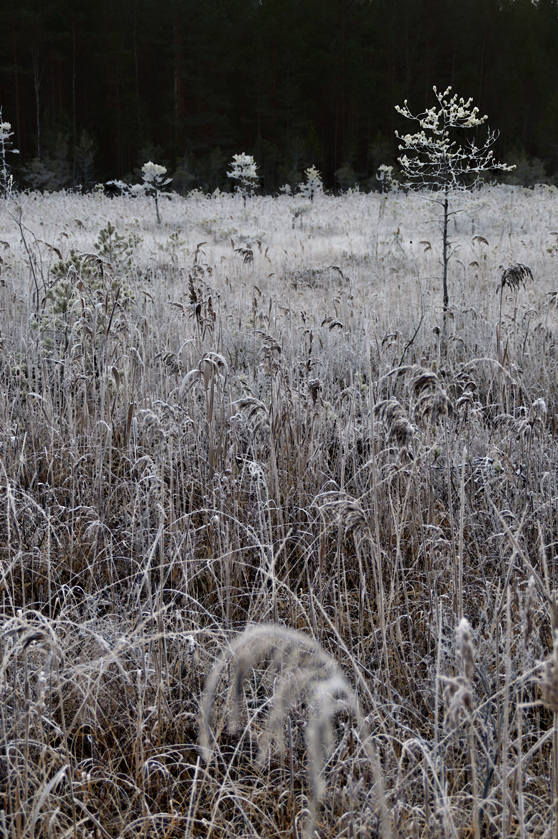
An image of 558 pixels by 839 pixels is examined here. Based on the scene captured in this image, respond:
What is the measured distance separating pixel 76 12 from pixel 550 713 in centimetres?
3739

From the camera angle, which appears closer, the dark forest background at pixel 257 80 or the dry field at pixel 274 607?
the dry field at pixel 274 607

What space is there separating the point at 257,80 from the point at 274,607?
34847mm

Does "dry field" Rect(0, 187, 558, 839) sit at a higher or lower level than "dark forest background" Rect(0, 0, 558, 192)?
lower

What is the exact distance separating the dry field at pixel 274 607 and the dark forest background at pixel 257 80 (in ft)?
78.4

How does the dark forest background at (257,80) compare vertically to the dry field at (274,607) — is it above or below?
above

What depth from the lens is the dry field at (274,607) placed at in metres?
1.03

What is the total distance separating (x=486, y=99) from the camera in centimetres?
3544

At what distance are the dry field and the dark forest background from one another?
2388cm

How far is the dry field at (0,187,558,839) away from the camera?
3.39ft

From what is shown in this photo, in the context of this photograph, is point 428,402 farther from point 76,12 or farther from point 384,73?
point 384,73

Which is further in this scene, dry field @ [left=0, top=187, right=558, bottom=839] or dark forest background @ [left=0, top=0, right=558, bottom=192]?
dark forest background @ [left=0, top=0, right=558, bottom=192]

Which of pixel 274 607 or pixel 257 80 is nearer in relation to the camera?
pixel 274 607

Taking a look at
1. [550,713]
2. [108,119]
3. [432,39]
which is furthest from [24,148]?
[550,713]

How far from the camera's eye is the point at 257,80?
101 feet
